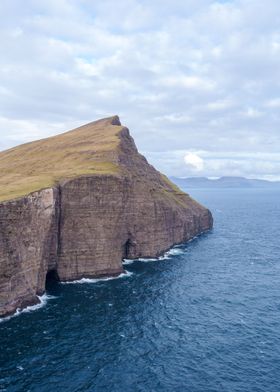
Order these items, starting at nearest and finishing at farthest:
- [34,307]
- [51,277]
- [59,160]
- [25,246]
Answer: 1. [34,307]
2. [25,246]
3. [51,277]
4. [59,160]

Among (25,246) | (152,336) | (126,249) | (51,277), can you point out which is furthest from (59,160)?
(152,336)

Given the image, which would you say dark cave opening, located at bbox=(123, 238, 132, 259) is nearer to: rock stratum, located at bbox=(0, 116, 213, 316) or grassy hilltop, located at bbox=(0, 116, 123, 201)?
rock stratum, located at bbox=(0, 116, 213, 316)

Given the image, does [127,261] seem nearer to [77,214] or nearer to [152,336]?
[77,214]

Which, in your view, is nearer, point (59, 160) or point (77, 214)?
point (77, 214)

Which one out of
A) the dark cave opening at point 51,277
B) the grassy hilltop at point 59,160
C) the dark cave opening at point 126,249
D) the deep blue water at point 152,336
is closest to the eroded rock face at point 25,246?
the grassy hilltop at point 59,160

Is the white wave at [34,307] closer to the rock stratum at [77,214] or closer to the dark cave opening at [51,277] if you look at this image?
the rock stratum at [77,214]

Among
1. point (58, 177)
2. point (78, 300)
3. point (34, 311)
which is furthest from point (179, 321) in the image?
point (58, 177)

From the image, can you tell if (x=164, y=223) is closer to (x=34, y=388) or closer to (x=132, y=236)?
(x=132, y=236)
